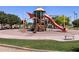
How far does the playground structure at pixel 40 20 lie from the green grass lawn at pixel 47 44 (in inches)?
10.5

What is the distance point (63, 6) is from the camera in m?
21.0

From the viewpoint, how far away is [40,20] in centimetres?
2142

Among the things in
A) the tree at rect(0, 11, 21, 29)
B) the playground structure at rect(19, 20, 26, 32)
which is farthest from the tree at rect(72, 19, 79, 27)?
the tree at rect(0, 11, 21, 29)

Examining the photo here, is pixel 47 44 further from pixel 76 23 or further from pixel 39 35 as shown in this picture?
pixel 76 23

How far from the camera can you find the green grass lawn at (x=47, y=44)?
69.3 feet

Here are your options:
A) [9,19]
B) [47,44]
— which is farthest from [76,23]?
[9,19]

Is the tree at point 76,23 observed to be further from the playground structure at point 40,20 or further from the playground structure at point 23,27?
the playground structure at point 23,27

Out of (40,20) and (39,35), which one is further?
(40,20)

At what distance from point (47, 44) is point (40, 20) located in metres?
0.57

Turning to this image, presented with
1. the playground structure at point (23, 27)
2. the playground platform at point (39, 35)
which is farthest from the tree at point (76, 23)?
the playground structure at point (23, 27)

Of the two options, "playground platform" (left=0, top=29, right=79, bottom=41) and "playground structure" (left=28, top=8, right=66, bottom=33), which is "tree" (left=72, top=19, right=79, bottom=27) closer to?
"playground platform" (left=0, top=29, right=79, bottom=41)

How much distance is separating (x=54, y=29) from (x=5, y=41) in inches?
40.9

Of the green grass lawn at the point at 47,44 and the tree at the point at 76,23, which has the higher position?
the tree at the point at 76,23

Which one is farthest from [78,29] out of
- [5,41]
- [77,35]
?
[5,41]
